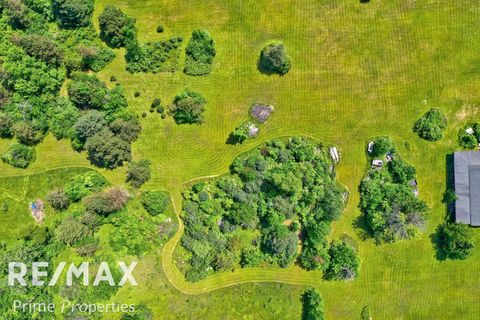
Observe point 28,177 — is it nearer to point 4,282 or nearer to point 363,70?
point 4,282

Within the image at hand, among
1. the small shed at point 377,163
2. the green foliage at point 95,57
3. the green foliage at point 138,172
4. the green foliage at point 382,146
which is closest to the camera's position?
the green foliage at point 382,146

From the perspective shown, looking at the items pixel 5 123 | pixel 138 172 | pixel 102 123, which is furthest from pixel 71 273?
pixel 5 123

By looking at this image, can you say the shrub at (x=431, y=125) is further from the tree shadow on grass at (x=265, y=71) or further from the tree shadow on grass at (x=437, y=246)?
the tree shadow on grass at (x=265, y=71)

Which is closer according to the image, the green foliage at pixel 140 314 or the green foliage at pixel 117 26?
the green foliage at pixel 140 314

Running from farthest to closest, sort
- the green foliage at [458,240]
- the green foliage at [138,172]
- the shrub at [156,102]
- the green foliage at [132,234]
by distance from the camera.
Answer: the shrub at [156,102]
the green foliage at [132,234]
the green foliage at [138,172]
the green foliage at [458,240]

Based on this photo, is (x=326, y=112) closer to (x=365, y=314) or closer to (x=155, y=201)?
(x=155, y=201)

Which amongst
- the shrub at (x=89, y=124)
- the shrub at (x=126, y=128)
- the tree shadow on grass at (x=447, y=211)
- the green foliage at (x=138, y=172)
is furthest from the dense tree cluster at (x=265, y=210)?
the shrub at (x=89, y=124)

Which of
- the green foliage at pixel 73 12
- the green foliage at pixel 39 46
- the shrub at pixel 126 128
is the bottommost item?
the shrub at pixel 126 128
